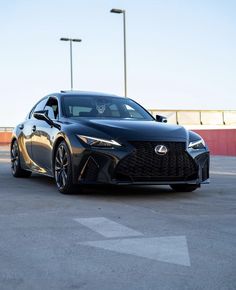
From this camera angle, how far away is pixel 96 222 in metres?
5.86

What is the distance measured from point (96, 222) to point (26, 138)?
4.73 m

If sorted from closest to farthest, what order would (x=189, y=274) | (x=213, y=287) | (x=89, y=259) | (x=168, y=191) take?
1. (x=213, y=287)
2. (x=189, y=274)
3. (x=89, y=259)
4. (x=168, y=191)

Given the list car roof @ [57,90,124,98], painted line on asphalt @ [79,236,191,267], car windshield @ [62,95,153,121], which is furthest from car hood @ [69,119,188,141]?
painted line on asphalt @ [79,236,191,267]

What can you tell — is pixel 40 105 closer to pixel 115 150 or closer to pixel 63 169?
pixel 63 169

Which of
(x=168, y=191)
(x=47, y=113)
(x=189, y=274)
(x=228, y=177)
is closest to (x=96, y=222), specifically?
(x=189, y=274)

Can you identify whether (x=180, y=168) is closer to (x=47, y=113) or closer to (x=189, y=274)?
(x=47, y=113)

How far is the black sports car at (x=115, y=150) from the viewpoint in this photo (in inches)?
299

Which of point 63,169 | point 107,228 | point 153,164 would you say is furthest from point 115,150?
point 107,228

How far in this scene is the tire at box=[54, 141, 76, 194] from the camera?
798 cm

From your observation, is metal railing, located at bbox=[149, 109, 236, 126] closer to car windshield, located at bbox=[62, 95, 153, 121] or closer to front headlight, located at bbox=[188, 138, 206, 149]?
car windshield, located at bbox=[62, 95, 153, 121]

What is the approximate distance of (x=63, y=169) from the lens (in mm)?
8250

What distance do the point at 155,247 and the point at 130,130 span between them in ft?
10.6

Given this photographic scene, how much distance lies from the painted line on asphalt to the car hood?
9.04 ft

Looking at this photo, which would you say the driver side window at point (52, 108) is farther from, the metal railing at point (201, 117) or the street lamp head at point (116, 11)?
the metal railing at point (201, 117)
